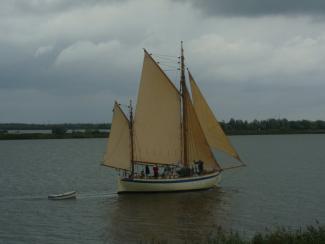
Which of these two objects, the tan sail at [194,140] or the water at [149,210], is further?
the tan sail at [194,140]

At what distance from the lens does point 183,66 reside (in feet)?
153

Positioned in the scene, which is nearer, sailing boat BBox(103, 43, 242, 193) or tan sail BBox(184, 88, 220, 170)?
sailing boat BBox(103, 43, 242, 193)

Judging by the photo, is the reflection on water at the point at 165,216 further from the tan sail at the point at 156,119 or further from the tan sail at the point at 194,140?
the tan sail at the point at 156,119

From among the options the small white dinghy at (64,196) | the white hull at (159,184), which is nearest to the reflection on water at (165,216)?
the white hull at (159,184)

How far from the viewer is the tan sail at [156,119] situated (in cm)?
4428

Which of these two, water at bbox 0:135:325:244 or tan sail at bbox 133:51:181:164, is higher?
tan sail at bbox 133:51:181:164

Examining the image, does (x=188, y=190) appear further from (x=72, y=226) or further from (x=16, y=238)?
(x=16, y=238)

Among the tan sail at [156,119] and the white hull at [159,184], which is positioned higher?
the tan sail at [156,119]

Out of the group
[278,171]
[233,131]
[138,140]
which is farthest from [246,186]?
[233,131]

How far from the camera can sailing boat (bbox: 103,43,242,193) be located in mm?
44000

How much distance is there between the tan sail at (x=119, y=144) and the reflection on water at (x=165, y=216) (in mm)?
2716

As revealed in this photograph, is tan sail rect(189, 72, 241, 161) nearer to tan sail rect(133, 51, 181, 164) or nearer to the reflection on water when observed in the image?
tan sail rect(133, 51, 181, 164)

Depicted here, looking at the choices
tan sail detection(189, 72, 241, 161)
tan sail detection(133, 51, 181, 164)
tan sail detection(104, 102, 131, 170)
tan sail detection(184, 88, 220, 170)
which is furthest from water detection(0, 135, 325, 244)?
tan sail detection(189, 72, 241, 161)

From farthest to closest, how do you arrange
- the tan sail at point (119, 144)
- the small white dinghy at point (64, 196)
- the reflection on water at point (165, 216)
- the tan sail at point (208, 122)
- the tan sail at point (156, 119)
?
the tan sail at point (208, 122), the tan sail at point (119, 144), the tan sail at point (156, 119), the small white dinghy at point (64, 196), the reflection on water at point (165, 216)
